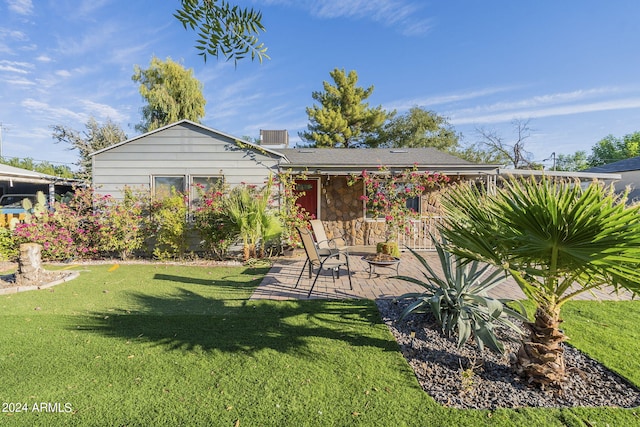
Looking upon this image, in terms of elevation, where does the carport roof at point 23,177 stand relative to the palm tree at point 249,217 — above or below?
above

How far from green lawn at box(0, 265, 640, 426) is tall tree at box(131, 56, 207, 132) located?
21.0m

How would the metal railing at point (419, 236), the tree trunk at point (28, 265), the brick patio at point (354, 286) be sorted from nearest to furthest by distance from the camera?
the brick patio at point (354, 286), the tree trunk at point (28, 265), the metal railing at point (419, 236)

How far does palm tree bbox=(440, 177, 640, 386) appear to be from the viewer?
175cm

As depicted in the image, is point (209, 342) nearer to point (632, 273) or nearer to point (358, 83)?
point (632, 273)

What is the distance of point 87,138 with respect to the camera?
755 inches

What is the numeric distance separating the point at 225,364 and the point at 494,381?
2495mm

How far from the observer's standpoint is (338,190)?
434 inches

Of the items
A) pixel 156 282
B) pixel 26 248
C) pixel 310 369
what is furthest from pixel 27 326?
pixel 310 369

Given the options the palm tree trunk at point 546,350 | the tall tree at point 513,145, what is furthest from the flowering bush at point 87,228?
the tall tree at point 513,145

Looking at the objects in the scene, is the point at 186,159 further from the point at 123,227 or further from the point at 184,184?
the point at 123,227

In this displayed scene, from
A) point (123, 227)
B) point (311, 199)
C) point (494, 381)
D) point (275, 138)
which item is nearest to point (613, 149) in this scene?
point (275, 138)

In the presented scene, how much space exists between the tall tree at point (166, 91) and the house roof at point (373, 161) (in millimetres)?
14637

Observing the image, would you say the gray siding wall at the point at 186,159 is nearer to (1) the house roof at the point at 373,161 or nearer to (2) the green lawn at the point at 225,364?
(1) the house roof at the point at 373,161

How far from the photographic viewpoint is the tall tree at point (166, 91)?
893 inches
